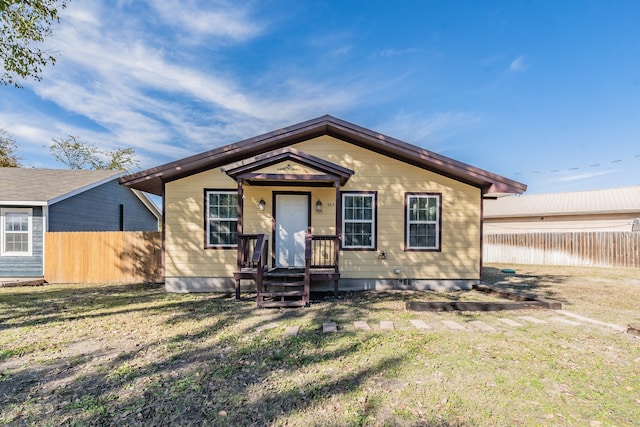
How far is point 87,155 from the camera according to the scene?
3006cm

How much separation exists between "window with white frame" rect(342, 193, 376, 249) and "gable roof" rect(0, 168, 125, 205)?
10.4 meters

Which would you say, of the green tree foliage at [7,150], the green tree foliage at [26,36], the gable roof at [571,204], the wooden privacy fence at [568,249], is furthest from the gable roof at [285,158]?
the green tree foliage at [7,150]

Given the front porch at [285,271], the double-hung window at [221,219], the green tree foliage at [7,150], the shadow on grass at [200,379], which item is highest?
the green tree foliage at [7,150]

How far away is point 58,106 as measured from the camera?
2405 centimetres

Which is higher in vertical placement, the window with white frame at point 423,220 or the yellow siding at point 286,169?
the yellow siding at point 286,169

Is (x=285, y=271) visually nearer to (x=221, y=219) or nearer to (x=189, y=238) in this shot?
(x=221, y=219)

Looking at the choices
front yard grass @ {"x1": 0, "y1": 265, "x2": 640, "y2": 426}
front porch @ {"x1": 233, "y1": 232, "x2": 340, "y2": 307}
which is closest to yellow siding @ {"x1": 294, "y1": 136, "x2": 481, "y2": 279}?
front porch @ {"x1": 233, "y1": 232, "x2": 340, "y2": 307}

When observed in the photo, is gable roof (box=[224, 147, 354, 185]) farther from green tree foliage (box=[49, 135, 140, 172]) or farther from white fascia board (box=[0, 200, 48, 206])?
green tree foliage (box=[49, 135, 140, 172])

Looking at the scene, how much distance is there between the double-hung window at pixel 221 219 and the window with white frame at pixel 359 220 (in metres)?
2.98

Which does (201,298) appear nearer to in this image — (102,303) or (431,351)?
(102,303)

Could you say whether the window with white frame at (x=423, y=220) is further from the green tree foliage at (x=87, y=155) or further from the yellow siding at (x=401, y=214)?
the green tree foliage at (x=87, y=155)

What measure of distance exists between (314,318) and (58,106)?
29058 mm

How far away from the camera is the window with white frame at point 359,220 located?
27.9 ft

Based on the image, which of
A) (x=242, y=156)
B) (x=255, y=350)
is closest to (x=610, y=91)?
(x=242, y=156)
